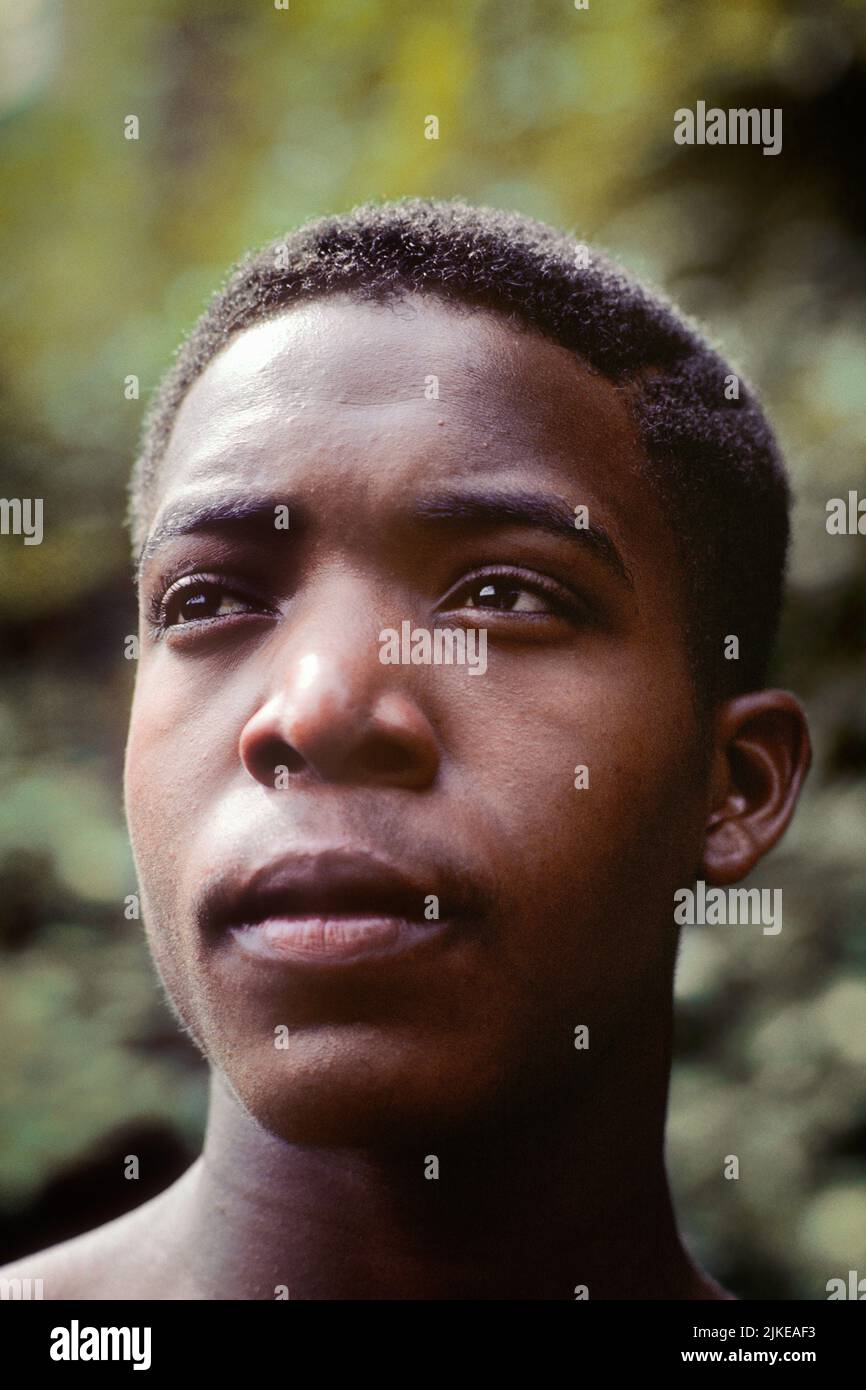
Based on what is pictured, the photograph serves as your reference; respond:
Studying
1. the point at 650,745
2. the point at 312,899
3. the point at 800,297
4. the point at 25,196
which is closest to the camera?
the point at 312,899

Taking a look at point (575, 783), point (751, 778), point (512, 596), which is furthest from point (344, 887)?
point (751, 778)

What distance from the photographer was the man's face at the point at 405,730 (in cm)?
129

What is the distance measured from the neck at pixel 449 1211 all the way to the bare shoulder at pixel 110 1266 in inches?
2.8

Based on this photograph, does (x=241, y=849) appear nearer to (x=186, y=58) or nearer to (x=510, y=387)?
(x=510, y=387)

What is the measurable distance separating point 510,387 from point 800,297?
1.37 metres

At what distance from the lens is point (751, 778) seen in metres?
1.74

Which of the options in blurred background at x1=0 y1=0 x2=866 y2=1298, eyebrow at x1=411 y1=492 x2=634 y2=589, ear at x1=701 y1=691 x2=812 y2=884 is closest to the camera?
eyebrow at x1=411 y1=492 x2=634 y2=589

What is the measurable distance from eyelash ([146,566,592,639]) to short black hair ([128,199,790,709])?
239 mm

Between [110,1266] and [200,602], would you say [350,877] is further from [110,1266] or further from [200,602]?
[110,1266]

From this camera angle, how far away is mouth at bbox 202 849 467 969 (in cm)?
127

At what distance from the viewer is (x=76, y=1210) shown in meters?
2.67

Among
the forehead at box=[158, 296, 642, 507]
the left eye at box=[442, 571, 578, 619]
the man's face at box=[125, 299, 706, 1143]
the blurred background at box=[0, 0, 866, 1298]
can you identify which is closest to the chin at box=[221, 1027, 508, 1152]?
the man's face at box=[125, 299, 706, 1143]

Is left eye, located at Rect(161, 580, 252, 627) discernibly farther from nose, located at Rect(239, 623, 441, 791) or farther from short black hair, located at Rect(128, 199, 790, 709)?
short black hair, located at Rect(128, 199, 790, 709)
